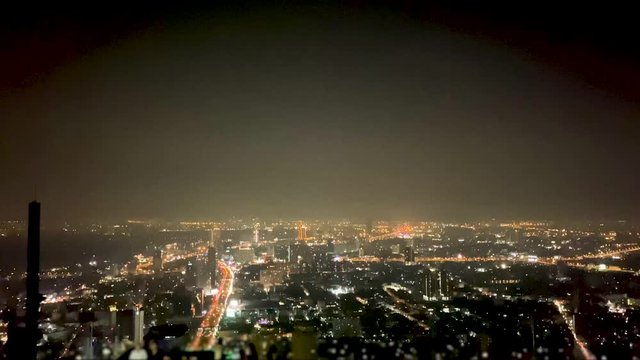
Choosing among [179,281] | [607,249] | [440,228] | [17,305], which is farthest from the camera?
[440,228]

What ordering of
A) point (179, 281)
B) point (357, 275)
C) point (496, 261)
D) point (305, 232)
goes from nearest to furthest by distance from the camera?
point (179, 281)
point (357, 275)
point (496, 261)
point (305, 232)

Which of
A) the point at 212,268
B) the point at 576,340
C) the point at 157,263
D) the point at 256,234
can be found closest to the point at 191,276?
the point at 212,268

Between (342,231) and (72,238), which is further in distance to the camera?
(342,231)

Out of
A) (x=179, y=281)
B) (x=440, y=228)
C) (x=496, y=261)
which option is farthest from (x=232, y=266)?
(x=440, y=228)

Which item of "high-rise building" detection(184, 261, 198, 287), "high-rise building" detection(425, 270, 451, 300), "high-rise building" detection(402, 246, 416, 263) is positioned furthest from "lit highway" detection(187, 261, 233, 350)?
"high-rise building" detection(402, 246, 416, 263)

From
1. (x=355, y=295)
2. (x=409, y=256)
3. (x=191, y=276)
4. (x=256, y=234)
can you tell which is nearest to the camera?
(x=355, y=295)

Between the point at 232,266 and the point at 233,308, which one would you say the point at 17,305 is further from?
the point at 232,266

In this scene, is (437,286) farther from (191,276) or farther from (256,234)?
(256,234)

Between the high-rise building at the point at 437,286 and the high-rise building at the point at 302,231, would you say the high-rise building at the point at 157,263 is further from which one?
the high-rise building at the point at 437,286
